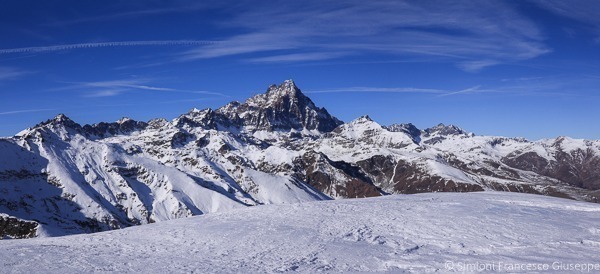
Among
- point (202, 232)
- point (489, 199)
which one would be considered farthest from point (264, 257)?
point (489, 199)

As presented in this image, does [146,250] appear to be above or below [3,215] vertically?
above

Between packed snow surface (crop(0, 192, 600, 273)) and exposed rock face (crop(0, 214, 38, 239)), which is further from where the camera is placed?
exposed rock face (crop(0, 214, 38, 239))

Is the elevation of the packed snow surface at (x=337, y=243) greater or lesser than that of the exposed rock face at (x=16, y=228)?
greater

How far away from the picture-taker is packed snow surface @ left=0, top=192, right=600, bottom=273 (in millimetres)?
24344

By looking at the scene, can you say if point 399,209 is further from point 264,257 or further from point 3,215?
point 3,215

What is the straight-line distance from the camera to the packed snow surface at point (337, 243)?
2434 centimetres

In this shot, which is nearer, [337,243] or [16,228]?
[337,243]

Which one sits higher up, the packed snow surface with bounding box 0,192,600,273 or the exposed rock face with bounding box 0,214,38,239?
the packed snow surface with bounding box 0,192,600,273

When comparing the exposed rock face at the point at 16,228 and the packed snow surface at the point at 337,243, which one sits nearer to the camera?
the packed snow surface at the point at 337,243

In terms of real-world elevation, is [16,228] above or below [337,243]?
below

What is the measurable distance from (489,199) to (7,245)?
42524 millimetres

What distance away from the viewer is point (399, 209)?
40.4 metres

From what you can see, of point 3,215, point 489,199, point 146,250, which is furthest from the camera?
point 3,215

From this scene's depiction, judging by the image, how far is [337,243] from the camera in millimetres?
29109
